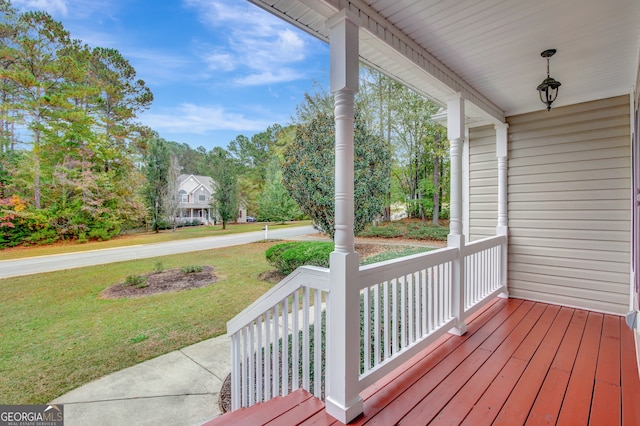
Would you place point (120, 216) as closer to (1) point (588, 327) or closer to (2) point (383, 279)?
(2) point (383, 279)

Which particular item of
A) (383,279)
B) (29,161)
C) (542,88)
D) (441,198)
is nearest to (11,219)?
(29,161)

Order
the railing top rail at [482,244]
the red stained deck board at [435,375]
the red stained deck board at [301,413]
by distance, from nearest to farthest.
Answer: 1. the red stained deck board at [301,413]
2. the red stained deck board at [435,375]
3. the railing top rail at [482,244]

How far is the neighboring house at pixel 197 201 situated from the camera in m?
10.7

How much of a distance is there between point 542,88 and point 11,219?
327 inches

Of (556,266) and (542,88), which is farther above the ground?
(542,88)

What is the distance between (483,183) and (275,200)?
257 inches

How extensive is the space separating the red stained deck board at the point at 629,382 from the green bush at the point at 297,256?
14.9ft

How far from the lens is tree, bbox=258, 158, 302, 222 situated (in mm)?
9070

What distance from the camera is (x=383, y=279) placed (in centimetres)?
177

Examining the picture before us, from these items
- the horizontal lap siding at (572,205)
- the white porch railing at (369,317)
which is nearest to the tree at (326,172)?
the horizontal lap siding at (572,205)

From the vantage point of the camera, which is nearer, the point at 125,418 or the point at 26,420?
the point at 26,420

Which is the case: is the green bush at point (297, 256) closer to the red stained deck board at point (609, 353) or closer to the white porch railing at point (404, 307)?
the white porch railing at point (404, 307)

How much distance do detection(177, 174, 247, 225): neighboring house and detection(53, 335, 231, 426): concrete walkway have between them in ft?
25.4

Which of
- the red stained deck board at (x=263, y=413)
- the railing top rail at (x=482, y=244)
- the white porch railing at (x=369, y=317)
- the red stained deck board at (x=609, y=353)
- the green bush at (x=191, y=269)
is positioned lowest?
the green bush at (x=191, y=269)
